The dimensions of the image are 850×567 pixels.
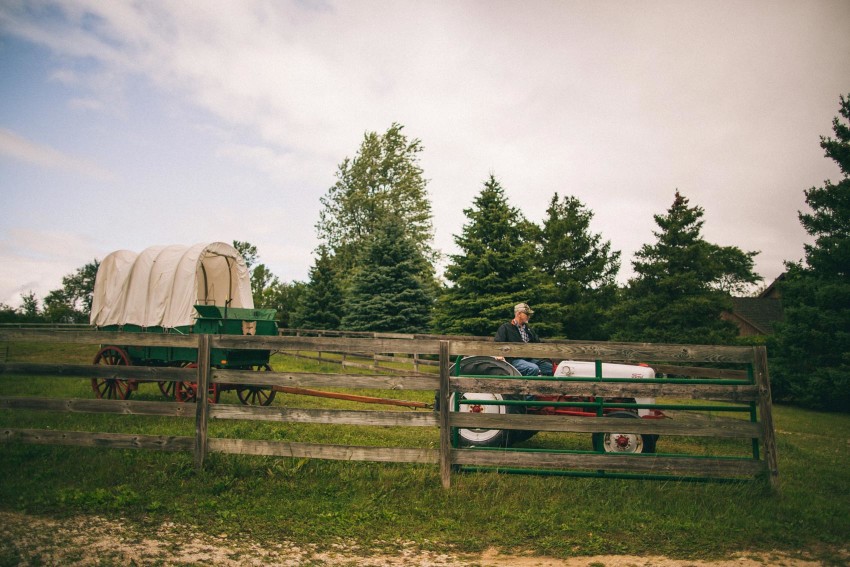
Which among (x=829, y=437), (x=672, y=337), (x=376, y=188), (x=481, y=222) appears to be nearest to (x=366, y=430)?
(x=829, y=437)

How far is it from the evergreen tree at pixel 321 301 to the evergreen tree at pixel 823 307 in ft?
78.4

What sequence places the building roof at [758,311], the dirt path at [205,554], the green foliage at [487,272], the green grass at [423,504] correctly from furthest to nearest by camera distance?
the building roof at [758,311], the green foliage at [487,272], the green grass at [423,504], the dirt path at [205,554]

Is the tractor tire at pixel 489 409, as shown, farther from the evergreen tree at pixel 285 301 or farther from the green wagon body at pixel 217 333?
the evergreen tree at pixel 285 301

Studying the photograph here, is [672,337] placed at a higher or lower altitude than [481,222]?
lower

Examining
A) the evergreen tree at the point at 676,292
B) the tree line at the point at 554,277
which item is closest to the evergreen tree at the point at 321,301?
the tree line at the point at 554,277

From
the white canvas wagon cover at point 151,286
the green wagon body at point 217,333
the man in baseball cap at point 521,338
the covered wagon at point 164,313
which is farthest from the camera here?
the white canvas wagon cover at point 151,286

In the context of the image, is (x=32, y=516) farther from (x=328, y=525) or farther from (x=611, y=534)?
(x=611, y=534)

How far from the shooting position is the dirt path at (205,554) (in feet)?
11.7

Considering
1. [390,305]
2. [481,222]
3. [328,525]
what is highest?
[481,222]

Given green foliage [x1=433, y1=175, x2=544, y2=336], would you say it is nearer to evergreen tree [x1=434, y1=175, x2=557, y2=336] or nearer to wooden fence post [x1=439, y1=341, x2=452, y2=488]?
evergreen tree [x1=434, y1=175, x2=557, y2=336]

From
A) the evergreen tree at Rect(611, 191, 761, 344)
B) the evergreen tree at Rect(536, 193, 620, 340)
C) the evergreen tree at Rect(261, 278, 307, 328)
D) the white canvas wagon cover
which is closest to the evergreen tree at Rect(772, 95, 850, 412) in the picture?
the evergreen tree at Rect(611, 191, 761, 344)

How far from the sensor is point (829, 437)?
11.3 metres

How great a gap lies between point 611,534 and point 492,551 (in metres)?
1.10

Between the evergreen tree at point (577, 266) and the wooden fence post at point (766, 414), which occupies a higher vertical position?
the evergreen tree at point (577, 266)
